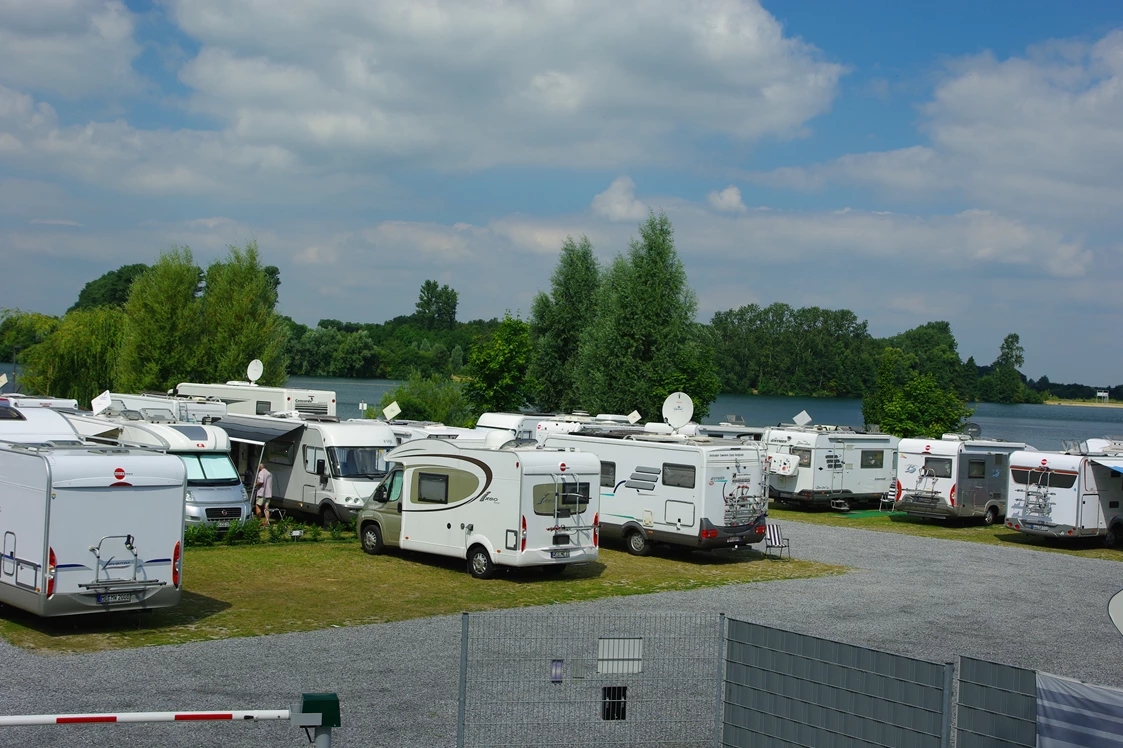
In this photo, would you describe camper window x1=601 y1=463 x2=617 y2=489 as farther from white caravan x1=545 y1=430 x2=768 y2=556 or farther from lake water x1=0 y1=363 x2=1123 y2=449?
lake water x1=0 y1=363 x2=1123 y2=449

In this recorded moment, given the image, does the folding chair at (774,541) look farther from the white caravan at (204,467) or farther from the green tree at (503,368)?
the green tree at (503,368)

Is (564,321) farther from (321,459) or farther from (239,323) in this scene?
(321,459)

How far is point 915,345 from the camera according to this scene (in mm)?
128125

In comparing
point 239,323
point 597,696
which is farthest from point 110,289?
point 597,696

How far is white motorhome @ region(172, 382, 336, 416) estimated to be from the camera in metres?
29.2

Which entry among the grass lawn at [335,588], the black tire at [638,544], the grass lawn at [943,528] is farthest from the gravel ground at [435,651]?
A: the grass lawn at [943,528]

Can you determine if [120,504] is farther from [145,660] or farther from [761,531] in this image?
[761,531]

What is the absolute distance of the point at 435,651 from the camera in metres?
11.6

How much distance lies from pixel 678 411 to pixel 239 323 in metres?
29.1

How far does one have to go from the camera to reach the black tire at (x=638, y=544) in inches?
807

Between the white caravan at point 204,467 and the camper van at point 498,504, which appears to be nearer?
the camper van at point 498,504

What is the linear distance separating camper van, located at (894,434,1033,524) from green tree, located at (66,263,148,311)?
85.0 meters

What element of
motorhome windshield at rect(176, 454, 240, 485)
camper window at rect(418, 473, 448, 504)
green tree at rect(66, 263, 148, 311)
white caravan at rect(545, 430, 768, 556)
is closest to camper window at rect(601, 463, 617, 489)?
white caravan at rect(545, 430, 768, 556)

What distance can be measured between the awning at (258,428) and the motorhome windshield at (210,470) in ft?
9.12
